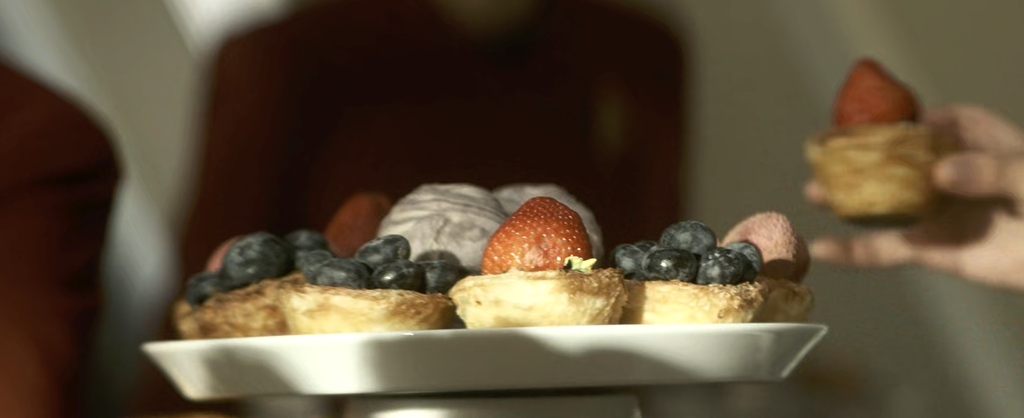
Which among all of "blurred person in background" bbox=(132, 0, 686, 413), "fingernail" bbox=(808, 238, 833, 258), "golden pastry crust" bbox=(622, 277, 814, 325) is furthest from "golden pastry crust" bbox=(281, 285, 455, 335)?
"blurred person in background" bbox=(132, 0, 686, 413)

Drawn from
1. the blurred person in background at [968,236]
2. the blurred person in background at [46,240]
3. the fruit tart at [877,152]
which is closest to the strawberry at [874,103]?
the fruit tart at [877,152]

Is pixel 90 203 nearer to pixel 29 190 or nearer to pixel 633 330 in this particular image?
pixel 29 190

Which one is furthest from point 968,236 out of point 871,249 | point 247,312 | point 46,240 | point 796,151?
point 46,240

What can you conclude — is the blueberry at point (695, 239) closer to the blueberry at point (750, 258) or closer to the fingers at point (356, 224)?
the blueberry at point (750, 258)

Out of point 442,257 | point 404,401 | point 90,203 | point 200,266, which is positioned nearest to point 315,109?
point 200,266

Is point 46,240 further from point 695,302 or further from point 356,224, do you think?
point 695,302

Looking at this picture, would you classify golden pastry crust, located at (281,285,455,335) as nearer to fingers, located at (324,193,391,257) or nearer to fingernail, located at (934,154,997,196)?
fingers, located at (324,193,391,257)

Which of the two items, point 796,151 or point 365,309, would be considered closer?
point 365,309
